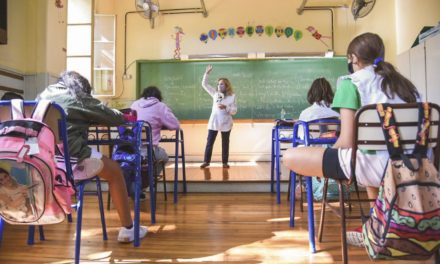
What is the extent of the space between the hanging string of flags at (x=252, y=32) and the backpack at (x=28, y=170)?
4.80 m

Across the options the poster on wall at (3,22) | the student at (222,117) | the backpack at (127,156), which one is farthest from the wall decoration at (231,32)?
the backpack at (127,156)

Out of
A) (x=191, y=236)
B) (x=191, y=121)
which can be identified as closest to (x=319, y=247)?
(x=191, y=236)

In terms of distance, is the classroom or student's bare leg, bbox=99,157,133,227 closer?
the classroom

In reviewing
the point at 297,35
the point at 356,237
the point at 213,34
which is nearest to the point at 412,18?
the point at 297,35

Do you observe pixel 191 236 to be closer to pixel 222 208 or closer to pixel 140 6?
pixel 222 208

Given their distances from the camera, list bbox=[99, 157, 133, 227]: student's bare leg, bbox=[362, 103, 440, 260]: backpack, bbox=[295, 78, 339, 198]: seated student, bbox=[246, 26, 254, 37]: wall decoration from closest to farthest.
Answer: bbox=[362, 103, 440, 260]: backpack → bbox=[99, 157, 133, 227]: student's bare leg → bbox=[295, 78, 339, 198]: seated student → bbox=[246, 26, 254, 37]: wall decoration

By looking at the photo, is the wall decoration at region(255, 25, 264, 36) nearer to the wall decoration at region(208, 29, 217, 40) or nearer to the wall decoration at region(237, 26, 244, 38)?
the wall decoration at region(237, 26, 244, 38)

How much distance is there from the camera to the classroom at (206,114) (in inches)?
60.1

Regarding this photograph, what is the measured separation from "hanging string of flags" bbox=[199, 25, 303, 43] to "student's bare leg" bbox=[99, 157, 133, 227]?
4.37 m

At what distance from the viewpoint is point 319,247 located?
166 centimetres

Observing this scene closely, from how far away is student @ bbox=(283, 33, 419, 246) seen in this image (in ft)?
3.65

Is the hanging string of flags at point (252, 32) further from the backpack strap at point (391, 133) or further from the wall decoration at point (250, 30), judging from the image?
the backpack strap at point (391, 133)

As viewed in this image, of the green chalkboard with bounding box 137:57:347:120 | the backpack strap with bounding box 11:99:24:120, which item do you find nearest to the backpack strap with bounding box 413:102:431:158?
the backpack strap with bounding box 11:99:24:120

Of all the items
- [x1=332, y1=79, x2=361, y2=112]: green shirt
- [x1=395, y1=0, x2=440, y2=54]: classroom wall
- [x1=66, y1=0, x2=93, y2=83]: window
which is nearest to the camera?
[x1=332, y1=79, x2=361, y2=112]: green shirt
